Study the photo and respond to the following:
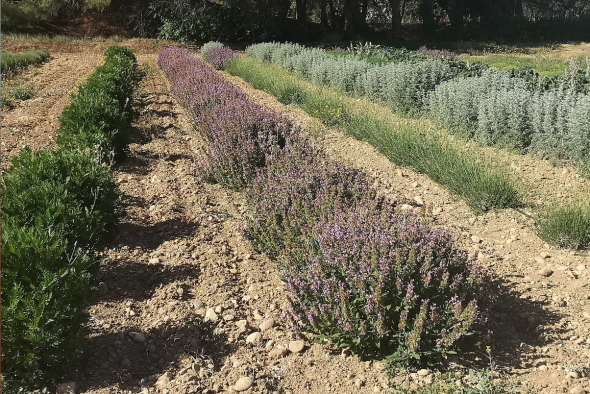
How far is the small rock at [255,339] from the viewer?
3.29m

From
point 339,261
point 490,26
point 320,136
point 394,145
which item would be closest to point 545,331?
point 339,261

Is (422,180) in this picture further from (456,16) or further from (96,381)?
(456,16)

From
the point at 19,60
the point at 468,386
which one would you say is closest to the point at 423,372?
the point at 468,386

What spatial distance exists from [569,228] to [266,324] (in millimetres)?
2736

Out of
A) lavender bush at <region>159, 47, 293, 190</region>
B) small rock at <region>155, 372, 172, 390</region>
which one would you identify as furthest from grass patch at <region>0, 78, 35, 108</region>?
small rock at <region>155, 372, 172, 390</region>

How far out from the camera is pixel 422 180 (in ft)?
19.6

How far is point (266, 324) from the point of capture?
3.46 m

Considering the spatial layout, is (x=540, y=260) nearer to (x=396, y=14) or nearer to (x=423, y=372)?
(x=423, y=372)

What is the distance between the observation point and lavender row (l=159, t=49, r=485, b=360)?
2922 mm

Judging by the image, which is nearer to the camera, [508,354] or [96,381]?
[96,381]

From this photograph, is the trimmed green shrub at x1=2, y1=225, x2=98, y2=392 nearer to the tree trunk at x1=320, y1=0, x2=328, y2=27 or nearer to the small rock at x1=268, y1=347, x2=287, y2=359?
the small rock at x1=268, y1=347, x2=287, y2=359

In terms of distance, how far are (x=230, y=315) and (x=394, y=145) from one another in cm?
368

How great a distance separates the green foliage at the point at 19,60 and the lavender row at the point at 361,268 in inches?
456

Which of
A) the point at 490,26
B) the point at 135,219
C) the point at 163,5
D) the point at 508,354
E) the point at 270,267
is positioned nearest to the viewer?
the point at 508,354
